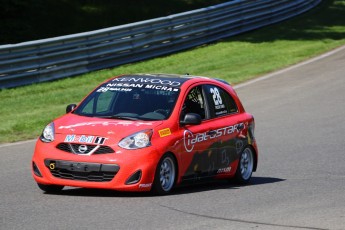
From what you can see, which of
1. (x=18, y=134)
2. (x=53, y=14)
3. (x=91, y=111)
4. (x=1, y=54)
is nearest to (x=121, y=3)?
(x=53, y=14)

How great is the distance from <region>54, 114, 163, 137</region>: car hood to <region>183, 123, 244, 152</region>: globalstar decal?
404mm

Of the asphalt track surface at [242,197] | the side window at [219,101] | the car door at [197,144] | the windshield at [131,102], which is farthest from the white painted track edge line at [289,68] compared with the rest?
the windshield at [131,102]

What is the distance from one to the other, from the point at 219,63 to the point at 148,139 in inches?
591

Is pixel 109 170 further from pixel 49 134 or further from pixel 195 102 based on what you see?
pixel 195 102

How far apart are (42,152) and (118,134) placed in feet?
2.92

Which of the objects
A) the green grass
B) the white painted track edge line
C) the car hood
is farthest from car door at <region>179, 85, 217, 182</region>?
the white painted track edge line

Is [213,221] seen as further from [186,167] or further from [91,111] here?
[91,111]

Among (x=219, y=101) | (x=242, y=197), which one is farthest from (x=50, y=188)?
(x=219, y=101)

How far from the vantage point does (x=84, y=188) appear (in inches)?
437

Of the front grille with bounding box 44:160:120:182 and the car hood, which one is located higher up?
the car hood

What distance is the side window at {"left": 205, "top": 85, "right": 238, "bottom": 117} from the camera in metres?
11.8

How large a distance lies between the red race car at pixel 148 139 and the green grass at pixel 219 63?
4.52m

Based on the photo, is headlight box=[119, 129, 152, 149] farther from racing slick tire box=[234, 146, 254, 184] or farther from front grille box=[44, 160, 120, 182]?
racing slick tire box=[234, 146, 254, 184]

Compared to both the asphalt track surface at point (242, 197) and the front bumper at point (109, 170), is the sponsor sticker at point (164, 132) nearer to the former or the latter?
the front bumper at point (109, 170)
